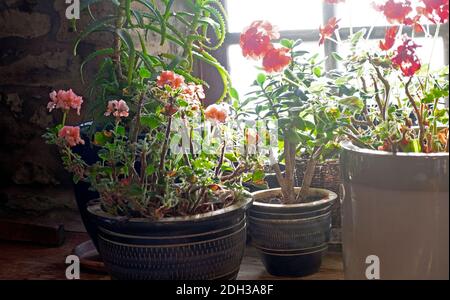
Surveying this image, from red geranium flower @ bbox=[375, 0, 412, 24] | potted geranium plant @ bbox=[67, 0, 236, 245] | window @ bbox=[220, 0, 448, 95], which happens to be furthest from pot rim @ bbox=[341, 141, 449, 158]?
window @ bbox=[220, 0, 448, 95]

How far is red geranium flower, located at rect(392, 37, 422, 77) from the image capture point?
114cm

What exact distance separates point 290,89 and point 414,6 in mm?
359

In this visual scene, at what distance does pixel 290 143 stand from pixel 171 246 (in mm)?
439

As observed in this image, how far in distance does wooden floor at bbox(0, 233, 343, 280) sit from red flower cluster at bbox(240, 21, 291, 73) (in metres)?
0.56

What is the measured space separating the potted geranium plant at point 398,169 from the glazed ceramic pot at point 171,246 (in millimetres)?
262

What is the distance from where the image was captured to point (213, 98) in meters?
2.07

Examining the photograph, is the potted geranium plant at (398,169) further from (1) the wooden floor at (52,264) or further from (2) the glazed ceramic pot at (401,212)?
(1) the wooden floor at (52,264)

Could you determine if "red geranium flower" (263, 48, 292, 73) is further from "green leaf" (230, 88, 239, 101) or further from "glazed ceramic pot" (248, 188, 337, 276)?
"glazed ceramic pot" (248, 188, 337, 276)

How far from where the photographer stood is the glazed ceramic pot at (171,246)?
129cm

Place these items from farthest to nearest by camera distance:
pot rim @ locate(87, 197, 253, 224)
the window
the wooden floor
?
1. the window
2. the wooden floor
3. pot rim @ locate(87, 197, 253, 224)

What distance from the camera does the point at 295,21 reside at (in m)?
1.99

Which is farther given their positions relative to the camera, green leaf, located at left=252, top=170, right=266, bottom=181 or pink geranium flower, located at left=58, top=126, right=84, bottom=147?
green leaf, located at left=252, top=170, right=266, bottom=181
